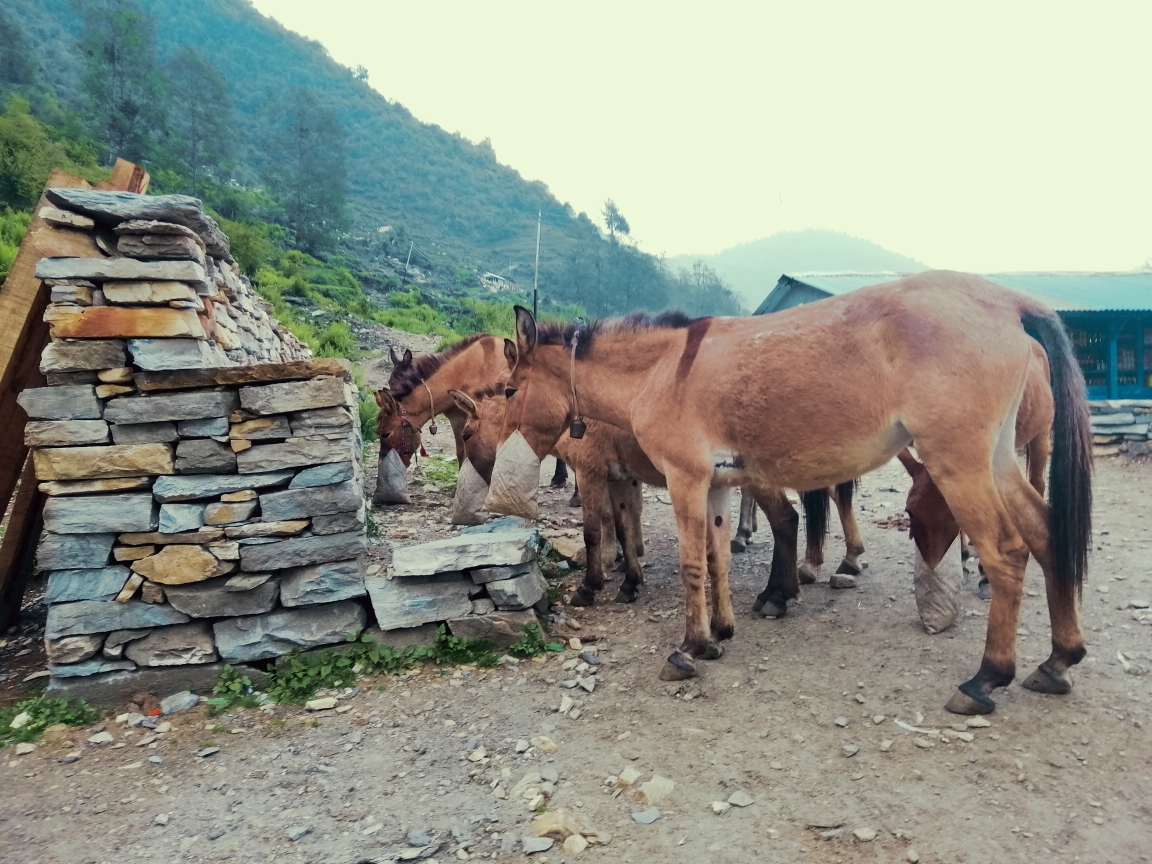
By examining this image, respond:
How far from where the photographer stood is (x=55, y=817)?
2926mm

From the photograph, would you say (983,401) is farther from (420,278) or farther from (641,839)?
Answer: (420,278)

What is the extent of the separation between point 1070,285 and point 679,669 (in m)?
15.1

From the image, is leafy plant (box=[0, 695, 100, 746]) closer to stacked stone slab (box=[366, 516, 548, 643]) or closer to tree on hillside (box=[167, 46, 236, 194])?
stacked stone slab (box=[366, 516, 548, 643])

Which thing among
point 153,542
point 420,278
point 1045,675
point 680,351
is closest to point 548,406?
point 680,351

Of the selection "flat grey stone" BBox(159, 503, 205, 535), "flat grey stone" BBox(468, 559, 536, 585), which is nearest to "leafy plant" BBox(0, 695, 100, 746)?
"flat grey stone" BBox(159, 503, 205, 535)

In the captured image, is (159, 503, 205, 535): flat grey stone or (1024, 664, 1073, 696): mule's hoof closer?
(1024, 664, 1073, 696): mule's hoof

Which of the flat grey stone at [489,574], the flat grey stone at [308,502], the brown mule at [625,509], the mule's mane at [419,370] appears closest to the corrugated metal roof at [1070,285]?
the mule's mane at [419,370]

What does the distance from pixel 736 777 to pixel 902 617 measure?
234 centimetres

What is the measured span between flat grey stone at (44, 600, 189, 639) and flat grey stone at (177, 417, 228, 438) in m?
1.04

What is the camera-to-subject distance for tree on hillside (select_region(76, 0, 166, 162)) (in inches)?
1283

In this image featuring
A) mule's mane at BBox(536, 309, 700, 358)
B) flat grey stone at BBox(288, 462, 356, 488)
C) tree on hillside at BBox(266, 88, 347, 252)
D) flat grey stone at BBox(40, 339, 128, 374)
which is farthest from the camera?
tree on hillside at BBox(266, 88, 347, 252)

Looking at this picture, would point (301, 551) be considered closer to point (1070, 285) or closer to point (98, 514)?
point (98, 514)

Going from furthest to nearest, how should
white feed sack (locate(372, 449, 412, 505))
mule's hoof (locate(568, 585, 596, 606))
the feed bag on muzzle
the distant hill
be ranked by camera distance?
1. the distant hill
2. white feed sack (locate(372, 449, 412, 505))
3. mule's hoof (locate(568, 585, 596, 606))
4. the feed bag on muzzle

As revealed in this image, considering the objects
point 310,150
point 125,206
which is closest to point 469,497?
point 125,206
